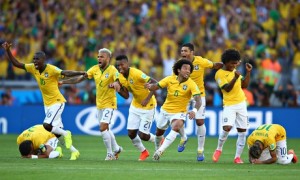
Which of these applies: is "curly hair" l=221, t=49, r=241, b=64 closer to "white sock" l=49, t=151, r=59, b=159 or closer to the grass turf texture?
the grass turf texture

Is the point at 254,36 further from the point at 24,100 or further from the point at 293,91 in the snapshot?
the point at 24,100

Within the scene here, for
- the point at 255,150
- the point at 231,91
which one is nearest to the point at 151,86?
the point at 231,91

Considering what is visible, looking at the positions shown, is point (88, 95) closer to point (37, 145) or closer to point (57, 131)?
point (57, 131)

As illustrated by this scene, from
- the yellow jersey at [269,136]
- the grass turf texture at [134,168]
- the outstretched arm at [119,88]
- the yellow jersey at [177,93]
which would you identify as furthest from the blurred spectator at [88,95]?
the yellow jersey at [269,136]

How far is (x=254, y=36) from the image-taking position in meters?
32.4

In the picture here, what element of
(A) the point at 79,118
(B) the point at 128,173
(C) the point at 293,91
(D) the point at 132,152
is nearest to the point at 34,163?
(B) the point at 128,173

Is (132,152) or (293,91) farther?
(293,91)

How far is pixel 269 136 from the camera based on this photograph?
1770 cm

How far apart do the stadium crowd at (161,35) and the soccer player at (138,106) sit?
10395 mm

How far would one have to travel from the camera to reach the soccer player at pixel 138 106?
63.5 feet

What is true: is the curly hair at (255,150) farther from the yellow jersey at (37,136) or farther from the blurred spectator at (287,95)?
the blurred spectator at (287,95)

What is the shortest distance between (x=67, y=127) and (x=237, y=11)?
27.3ft

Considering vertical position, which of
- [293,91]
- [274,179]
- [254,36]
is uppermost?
[254,36]

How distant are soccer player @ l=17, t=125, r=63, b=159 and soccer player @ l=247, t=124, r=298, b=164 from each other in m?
4.49
